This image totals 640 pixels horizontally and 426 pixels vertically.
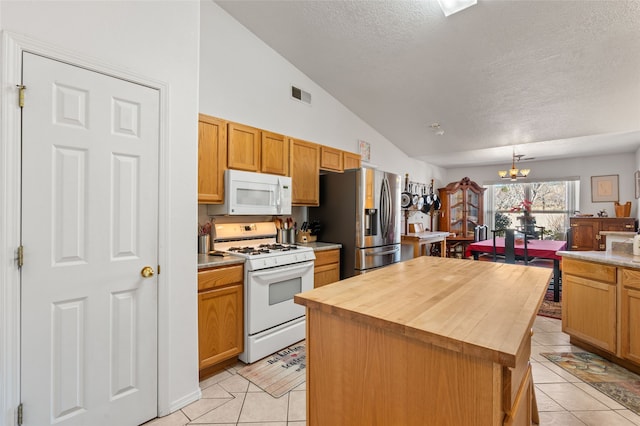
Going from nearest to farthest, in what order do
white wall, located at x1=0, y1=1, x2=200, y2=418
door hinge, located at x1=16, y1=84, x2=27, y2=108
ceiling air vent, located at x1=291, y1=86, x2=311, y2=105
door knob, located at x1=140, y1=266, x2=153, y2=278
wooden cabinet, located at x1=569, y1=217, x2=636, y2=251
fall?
door hinge, located at x1=16, y1=84, x2=27, y2=108 < white wall, located at x1=0, y1=1, x2=200, y2=418 < door knob, located at x1=140, y1=266, x2=153, y2=278 < ceiling air vent, located at x1=291, y1=86, x2=311, y2=105 < wooden cabinet, located at x1=569, y1=217, x2=636, y2=251

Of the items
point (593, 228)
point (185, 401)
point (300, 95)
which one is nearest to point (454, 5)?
point (300, 95)

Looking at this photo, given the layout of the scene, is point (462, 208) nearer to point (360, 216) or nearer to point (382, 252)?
point (382, 252)

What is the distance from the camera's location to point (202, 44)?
295cm

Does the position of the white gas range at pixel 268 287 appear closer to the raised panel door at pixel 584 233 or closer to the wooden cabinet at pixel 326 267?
the wooden cabinet at pixel 326 267

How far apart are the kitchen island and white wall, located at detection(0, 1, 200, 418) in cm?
109

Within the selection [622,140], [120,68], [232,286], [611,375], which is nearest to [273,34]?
[120,68]

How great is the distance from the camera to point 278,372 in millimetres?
2465

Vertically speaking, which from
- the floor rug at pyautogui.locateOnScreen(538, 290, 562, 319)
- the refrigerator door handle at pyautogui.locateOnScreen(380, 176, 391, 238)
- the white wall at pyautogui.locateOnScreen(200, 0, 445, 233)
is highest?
the white wall at pyautogui.locateOnScreen(200, 0, 445, 233)

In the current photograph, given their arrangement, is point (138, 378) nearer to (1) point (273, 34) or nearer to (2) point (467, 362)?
(2) point (467, 362)

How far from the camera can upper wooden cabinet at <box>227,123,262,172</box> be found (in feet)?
9.61

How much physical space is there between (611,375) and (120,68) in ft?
13.5

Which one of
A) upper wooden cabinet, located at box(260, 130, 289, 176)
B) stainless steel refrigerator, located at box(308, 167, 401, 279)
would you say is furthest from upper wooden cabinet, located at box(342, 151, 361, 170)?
upper wooden cabinet, located at box(260, 130, 289, 176)

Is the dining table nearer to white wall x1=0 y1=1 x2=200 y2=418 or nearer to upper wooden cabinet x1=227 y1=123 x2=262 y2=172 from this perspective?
upper wooden cabinet x1=227 y1=123 x2=262 y2=172

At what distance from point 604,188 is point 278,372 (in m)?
7.54
